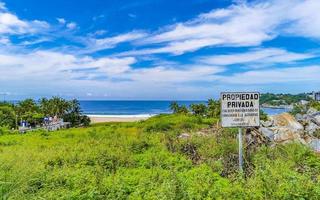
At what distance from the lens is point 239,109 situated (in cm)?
885

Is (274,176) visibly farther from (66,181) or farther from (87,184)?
(66,181)

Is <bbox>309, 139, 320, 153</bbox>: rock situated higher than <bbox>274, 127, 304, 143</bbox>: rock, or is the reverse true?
<bbox>274, 127, 304, 143</bbox>: rock

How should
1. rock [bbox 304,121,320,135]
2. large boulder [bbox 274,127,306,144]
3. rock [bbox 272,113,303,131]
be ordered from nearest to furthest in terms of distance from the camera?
large boulder [bbox 274,127,306,144], rock [bbox 272,113,303,131], rock [bbox 304,121,320,135]

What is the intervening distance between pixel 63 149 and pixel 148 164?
313 centimetres

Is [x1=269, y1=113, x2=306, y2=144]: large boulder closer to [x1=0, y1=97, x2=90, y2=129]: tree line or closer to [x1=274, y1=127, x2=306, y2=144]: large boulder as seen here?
[x1=274, y1=127, x2=306, y2=144]: large boulder

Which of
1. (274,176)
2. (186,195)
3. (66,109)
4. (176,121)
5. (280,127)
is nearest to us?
(186,195)

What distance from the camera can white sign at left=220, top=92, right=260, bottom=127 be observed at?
28.8 ft

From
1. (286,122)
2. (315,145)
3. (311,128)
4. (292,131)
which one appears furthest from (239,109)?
(311,128)

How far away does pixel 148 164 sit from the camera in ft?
30.4

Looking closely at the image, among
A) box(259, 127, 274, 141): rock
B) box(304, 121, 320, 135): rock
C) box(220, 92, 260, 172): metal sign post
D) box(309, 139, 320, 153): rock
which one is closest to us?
box(220, 92, 260, 172): metal sign post

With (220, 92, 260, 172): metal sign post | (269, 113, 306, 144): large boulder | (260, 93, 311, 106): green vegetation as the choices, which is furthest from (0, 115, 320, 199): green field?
(260, 93, 311, 106): green vegetation

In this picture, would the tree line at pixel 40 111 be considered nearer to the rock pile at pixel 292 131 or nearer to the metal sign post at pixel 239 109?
the rock pile at pixel 292 131

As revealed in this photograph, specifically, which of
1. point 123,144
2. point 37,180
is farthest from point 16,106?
point 37,180

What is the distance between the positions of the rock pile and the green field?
1.28 meters
